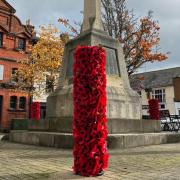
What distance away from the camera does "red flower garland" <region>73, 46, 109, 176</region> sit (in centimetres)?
446

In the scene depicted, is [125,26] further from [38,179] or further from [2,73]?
[38,179]

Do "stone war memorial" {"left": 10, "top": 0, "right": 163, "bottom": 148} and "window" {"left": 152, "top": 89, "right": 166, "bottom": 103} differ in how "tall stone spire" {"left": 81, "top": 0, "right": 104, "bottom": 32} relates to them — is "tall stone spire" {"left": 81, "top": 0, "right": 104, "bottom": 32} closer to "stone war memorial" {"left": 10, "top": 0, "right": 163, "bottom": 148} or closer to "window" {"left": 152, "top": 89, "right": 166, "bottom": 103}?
"stone war memorial" {"left": 10, "top": 0, "right": 163, "bottom": 148}

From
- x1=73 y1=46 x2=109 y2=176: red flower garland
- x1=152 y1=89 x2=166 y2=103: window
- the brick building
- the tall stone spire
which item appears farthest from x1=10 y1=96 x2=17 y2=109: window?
x1=73 y1=46 x2=109 y2=176: red flower garland

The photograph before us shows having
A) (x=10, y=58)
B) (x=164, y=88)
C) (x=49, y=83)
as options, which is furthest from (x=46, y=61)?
(x=164, y=88)

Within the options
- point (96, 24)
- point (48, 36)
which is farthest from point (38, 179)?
point (48, 36)

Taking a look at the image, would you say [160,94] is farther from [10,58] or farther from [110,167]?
[110,167]

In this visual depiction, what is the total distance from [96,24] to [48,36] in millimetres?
18159

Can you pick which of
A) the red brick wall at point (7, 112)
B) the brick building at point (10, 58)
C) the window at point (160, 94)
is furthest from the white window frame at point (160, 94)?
the red brick wall at point (7, 112)

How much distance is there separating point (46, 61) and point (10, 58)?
27.8 feet

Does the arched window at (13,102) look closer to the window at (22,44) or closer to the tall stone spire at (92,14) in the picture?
the window at (22,44)

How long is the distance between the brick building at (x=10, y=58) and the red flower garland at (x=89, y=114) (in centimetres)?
2790

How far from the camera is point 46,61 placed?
26297mm

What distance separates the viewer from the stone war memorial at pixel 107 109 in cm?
802

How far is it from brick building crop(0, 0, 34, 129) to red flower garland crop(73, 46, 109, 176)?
27.9m
